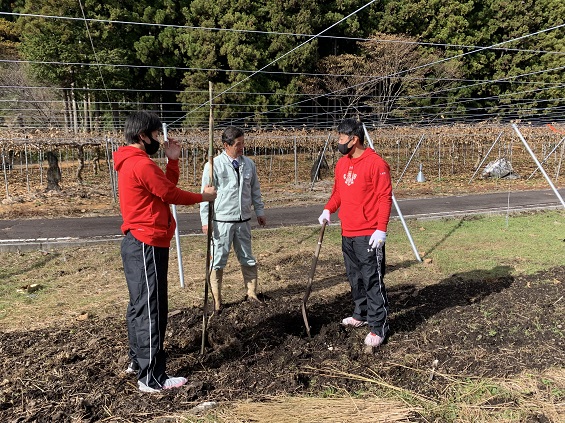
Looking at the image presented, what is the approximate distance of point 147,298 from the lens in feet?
9.62

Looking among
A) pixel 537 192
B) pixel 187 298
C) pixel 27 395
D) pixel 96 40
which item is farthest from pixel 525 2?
pixel 27 395

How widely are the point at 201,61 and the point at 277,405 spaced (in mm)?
24877

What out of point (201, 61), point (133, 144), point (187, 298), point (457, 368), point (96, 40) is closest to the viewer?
point (133, 144)

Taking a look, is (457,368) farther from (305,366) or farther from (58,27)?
(58,27)

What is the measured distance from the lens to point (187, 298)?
5.16 m

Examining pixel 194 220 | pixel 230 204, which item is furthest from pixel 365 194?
pixel 194 220

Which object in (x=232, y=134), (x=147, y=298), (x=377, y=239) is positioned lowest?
(x=147, y=298)

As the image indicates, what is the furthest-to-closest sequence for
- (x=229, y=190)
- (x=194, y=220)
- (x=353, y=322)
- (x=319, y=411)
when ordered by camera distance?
(x=194, y=220)
(x=229, y=190)
(x=353, y=322)
(x=319, y=411)

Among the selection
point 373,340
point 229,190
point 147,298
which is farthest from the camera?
point 229,190

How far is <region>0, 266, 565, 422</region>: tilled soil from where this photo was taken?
3.00 meters

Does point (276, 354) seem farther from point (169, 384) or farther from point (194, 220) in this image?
point (194, 220)

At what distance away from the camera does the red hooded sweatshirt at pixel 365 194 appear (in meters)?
3.67

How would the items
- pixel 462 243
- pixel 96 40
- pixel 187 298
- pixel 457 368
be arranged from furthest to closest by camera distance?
pixel 96 40
pixel 462 243
pixel 187 298
pixel 457 368

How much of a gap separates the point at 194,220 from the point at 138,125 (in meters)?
8.51
